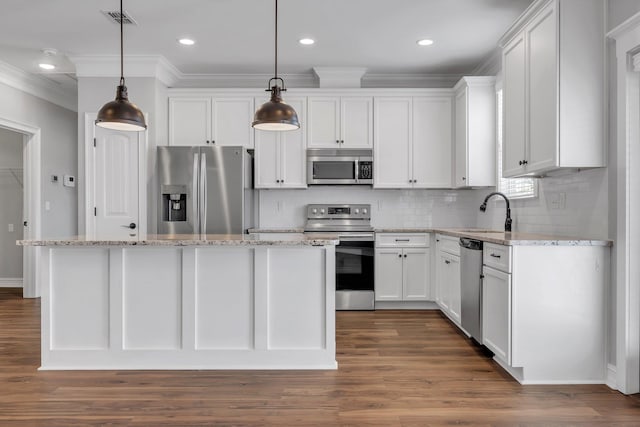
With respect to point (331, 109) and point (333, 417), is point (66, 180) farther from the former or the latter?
point (333, 417)

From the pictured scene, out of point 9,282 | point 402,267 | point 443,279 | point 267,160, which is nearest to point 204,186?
point 267,160

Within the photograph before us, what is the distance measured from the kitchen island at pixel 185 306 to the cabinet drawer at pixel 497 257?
1.09 meters

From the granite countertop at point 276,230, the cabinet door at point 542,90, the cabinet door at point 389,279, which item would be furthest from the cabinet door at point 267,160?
the cabinet door at point 542,90

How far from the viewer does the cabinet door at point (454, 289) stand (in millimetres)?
3855

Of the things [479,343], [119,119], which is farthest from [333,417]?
[119,119]

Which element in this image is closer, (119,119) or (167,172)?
(119,119)

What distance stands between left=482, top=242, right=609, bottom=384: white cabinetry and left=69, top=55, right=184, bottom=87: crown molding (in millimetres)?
3995

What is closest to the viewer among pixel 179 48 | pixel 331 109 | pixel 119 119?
pixel 119 119

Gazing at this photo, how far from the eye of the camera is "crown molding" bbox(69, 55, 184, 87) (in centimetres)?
467

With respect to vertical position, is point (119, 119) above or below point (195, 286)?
above

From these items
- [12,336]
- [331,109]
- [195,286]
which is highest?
[331,109]

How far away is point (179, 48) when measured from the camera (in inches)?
176

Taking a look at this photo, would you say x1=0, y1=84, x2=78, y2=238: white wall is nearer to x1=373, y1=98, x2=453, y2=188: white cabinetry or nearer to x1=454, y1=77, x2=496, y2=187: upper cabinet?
x1=373, y1=98, x2=453, y2=188: white cabinetry

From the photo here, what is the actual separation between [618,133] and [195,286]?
110 inches
